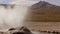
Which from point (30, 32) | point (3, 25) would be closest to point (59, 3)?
point (30, 32)

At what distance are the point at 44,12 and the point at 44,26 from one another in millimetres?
125

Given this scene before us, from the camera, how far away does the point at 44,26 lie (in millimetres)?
870

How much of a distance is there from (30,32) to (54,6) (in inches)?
11.0

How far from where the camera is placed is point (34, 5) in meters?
1.00

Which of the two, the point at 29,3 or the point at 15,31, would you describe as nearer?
the point at 15,31

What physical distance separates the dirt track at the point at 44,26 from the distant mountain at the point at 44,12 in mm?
39

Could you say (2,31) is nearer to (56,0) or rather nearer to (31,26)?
(31,26)

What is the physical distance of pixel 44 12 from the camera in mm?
954

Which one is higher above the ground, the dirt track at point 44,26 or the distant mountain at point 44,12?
the distant mountain at point 44,12

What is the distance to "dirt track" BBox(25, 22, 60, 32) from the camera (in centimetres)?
85

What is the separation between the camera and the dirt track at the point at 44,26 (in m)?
0.85

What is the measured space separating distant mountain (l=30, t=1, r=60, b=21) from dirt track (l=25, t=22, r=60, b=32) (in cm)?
4

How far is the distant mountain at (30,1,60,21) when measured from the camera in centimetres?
93

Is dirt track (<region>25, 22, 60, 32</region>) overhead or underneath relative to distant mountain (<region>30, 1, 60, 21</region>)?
underneath
